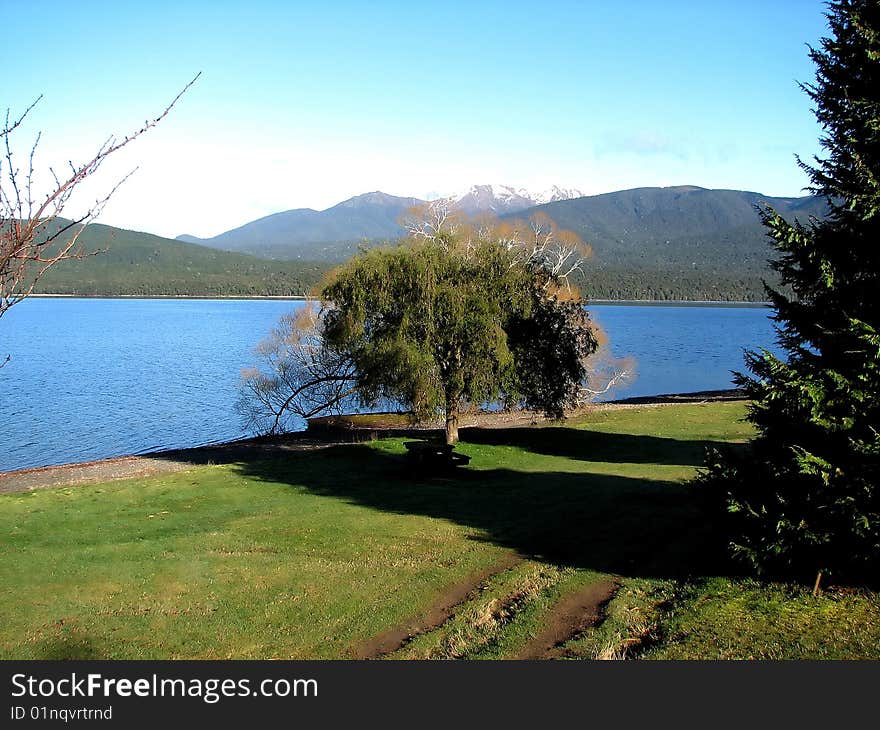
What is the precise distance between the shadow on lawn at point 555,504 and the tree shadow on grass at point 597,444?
0.61 ft

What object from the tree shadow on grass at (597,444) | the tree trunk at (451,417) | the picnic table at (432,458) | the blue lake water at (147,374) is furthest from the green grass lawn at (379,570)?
the blue lake water at (147,374)

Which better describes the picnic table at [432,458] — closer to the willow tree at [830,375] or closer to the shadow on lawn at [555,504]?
the shadow on lawn at [555,504]

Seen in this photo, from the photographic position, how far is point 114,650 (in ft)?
27.6

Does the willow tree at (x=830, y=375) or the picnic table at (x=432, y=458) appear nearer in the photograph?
the willow tree at (x=830, y=375)

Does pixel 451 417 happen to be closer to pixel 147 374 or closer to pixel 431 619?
pixel 431 619

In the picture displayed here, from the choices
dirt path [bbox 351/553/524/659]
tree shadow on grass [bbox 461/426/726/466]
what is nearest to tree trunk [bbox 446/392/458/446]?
tree shadow on grass [bbox 461/426/726/466]

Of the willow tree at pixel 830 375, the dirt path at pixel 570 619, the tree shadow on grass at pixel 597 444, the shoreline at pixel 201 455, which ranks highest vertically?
the willow tree at pixel 830 375

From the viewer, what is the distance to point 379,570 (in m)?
11.5

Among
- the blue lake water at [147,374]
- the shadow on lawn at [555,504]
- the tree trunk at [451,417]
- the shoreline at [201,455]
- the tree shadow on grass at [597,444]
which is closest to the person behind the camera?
the shadow on lawn at [555,504]

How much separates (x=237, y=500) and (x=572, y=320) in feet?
51.0

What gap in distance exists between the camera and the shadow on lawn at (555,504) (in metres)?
11.5

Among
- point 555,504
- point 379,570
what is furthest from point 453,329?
point 379,570

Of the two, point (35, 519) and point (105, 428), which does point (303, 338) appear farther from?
point (35, 519)

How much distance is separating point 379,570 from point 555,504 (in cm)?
595
